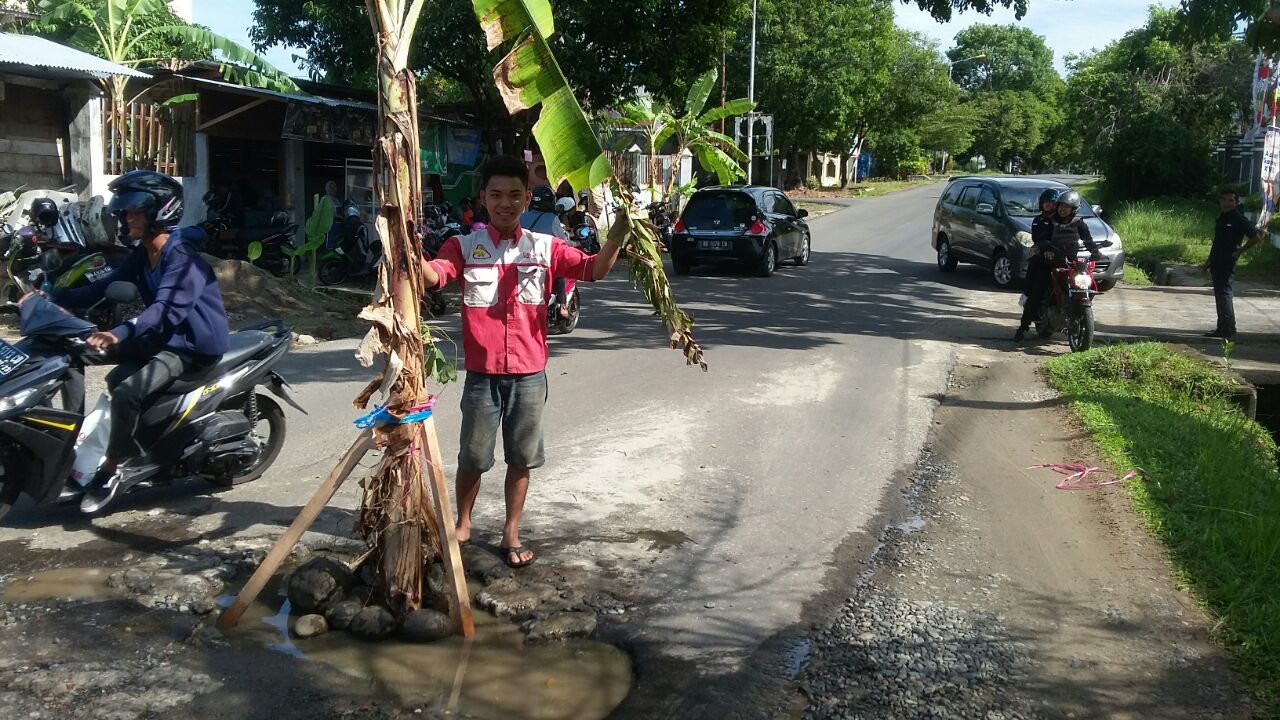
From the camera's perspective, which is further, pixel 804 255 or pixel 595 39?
pixel 804 255

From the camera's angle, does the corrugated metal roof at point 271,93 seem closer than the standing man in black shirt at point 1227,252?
No

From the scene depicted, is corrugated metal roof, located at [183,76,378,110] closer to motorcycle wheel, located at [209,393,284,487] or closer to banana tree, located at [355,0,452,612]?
motorcycle wheel, located at [209,393,284,487]

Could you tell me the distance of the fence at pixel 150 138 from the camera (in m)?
14.1

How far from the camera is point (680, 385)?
919 cm

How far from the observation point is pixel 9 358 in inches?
194

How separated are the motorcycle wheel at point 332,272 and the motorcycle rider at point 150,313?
9701mm

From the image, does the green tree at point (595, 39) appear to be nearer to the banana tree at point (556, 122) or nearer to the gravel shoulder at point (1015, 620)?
the gravel shoulder at point (1015, 620)

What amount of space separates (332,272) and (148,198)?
10193 mm

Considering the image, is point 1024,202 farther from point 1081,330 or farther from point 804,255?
point 1081,330

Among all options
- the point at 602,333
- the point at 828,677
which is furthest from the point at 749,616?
the point at 602,333

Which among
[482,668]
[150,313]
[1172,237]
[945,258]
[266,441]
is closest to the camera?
[482,668]

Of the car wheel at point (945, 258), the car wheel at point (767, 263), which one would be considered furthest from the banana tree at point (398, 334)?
the car wheel at point (945, 258)

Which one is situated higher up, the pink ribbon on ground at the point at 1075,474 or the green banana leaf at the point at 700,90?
the green banana leaf at the point at 700,90

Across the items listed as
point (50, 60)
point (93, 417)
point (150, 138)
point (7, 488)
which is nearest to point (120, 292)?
point (93, 417)
